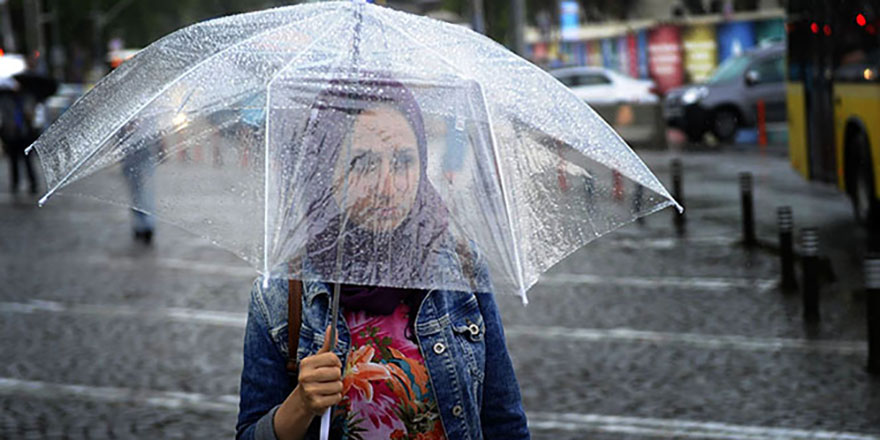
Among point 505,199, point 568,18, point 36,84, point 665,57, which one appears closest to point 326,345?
point 505,199

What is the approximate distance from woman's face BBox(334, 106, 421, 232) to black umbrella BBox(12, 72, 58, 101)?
69.9ft

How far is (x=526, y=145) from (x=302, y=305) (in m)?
0.63

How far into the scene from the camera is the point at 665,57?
5550cm

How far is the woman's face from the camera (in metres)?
2.77

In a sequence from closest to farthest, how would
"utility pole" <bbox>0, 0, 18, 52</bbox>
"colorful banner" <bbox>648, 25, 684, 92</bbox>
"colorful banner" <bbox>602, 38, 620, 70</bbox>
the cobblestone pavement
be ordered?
the cobblestone pavement
"colorful banner" <bbox>648, 25, 684, 92</bbox>
"colorful banner" <bbox>602, 38, 620, 70</bbox>
"utility pole" <bbox>0, 0, 18, 52</bbox>

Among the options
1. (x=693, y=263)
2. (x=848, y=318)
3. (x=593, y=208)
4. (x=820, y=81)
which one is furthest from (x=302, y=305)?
(x=820, y=81)

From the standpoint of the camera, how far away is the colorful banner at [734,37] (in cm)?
5362

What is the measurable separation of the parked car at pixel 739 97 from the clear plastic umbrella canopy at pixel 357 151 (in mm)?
28730

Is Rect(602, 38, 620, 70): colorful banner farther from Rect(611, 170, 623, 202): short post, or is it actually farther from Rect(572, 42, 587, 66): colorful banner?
Rect(611, 170, 623, 202): short post

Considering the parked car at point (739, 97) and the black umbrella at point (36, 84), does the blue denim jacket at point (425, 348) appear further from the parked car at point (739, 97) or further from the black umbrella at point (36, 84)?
the parked car at point (739, 97)

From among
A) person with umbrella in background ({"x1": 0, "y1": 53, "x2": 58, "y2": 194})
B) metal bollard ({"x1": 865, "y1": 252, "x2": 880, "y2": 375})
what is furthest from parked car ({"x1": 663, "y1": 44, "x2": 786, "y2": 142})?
metal bollard ({"x1": 865, "y1": 252, "x2": 880, "y2": 375})

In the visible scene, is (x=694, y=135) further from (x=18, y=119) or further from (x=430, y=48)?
(x=430, y=48)

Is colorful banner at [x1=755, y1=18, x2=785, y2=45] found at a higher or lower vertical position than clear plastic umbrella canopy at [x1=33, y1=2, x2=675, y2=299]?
higher

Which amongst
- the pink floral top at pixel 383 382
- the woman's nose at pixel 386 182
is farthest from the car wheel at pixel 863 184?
the woman's nose at pixel 386 182
